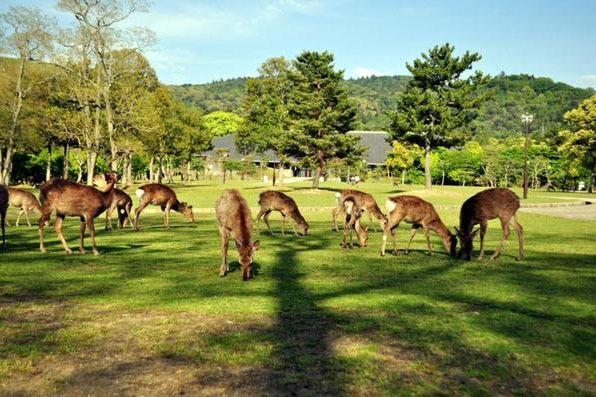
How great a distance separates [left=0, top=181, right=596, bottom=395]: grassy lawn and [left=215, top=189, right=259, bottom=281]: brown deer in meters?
0.44

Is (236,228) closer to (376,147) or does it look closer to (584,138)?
(584,138)

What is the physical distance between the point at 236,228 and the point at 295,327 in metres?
4.36

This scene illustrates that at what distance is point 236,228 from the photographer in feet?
37.3

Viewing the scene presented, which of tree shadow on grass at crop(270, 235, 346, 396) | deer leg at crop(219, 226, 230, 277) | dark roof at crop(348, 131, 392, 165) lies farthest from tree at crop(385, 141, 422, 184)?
tree shadow on grass at crop(270, 235, 346, 396)

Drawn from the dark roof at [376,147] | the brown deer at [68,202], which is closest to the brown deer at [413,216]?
the brown deer at [68,202]

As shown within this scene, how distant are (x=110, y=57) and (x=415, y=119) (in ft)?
108

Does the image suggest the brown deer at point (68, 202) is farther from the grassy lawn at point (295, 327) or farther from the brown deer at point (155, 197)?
the brown deer at point (155, 197)

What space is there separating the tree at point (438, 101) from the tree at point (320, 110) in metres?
6.33

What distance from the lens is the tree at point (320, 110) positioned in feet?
185

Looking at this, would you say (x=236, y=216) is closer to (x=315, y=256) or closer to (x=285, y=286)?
(x=285, y=286)

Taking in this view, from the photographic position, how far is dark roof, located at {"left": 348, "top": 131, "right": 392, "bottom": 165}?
11206 centimetres

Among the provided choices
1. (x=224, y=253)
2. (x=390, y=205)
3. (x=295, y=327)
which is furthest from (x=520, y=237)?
Result: (x=295, y=327)

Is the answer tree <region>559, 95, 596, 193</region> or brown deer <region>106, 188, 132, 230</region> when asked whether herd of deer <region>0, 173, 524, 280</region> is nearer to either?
brown deer <region>106, 188, 132, 230</region>

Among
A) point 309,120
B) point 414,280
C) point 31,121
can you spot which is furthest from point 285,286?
point 31,121
